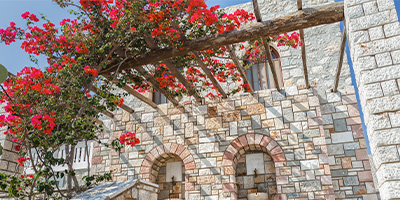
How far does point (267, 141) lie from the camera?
6523 millimetres

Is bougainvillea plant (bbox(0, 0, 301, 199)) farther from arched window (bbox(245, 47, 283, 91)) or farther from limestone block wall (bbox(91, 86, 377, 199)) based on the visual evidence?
arched window (bbox(245, 47, 283, 91))

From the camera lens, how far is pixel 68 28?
5.02 m

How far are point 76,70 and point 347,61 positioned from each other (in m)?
5.92

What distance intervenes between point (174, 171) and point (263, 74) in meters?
3.35

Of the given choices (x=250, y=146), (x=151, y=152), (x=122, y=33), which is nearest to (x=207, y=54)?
(x=122, y=33)

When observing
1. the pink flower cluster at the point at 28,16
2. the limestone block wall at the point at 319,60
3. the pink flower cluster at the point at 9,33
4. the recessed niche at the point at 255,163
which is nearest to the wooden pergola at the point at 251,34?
the pink flower cluster at the point at 28,16

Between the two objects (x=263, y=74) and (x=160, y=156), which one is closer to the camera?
(x=160, y=156)

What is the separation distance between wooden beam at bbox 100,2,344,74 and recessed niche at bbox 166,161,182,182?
298 cm

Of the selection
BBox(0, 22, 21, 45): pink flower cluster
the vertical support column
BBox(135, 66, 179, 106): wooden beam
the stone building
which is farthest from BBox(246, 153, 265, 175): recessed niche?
BBox(0, 22, 21, 45): pink flower cluster

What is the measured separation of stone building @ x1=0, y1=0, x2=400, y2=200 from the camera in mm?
6254

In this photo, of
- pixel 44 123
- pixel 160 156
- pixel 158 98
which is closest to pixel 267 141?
pixel 160 156

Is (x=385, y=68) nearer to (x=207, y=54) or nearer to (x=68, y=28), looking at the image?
(x=207, y=54)

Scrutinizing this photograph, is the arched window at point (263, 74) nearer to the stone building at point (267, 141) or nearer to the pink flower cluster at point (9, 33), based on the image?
the stone building at point (267, 141)

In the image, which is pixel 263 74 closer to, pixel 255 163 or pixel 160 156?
pixel 255 163
